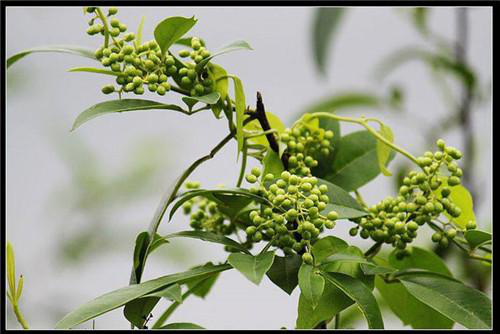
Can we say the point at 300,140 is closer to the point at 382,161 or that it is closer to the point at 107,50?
the point at 382,161

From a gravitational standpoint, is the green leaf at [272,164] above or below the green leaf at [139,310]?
above

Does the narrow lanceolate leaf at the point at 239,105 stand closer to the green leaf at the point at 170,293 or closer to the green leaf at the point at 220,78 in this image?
the green leaf at the point at 220,78

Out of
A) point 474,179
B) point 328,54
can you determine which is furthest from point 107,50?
point 474,179

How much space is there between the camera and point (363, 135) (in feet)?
2.23

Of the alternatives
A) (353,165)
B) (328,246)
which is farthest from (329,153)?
(328,246)

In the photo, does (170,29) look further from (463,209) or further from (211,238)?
(463,209)

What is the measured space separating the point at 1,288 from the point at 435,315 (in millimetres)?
372

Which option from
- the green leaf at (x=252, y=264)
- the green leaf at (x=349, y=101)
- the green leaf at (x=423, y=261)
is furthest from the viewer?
the green leaf at (x=349, y=101)

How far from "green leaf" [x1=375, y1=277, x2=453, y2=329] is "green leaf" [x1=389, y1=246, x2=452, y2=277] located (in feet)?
0.07

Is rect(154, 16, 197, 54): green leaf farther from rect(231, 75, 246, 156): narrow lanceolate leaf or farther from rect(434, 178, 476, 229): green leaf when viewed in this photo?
rect(434, 178, 476, 229): green leaf

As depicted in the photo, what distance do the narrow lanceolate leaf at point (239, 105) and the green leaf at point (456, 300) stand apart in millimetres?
173

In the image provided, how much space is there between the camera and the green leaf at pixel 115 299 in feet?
1.59

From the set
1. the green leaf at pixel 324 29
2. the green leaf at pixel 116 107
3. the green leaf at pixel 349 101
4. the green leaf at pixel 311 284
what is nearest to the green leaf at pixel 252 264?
the green leaf at pixel 311 284

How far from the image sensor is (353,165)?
658 millimetres
